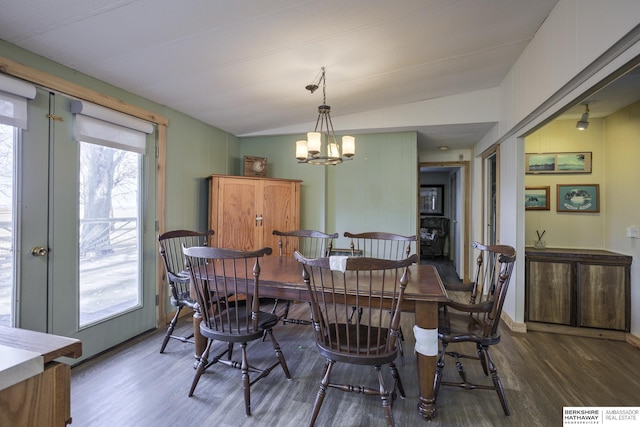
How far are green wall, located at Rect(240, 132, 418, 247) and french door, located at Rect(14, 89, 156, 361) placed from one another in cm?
187

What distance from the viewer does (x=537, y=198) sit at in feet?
11.8

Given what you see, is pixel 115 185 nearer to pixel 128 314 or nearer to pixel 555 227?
pixel 128 314

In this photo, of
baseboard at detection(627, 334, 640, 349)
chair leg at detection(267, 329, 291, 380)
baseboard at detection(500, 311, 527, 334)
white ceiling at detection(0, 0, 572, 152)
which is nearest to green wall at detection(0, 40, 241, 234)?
white ceiling at detection(0, 0, 572, 152)

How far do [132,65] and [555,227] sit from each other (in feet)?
14.8

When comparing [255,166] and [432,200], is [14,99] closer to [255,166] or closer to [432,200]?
[255,166]

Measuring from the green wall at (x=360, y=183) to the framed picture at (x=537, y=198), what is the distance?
1289 mm

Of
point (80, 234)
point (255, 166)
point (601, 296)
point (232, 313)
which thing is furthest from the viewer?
point (255, 166)

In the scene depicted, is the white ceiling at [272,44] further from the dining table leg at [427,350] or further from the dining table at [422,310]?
the dining table leg at [427,350]

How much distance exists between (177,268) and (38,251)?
4.04ft

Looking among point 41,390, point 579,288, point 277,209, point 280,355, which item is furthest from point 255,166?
point 579,288

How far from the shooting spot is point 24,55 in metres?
2.05

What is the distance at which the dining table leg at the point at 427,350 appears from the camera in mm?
1760

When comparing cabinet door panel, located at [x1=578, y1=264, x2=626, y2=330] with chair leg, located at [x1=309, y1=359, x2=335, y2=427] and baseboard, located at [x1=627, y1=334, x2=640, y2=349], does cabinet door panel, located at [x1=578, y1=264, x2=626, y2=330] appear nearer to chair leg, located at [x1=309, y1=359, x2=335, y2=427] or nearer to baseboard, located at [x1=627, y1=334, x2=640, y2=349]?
baseboard, located at [x1=627, y1=334, x2=640, y2=349]

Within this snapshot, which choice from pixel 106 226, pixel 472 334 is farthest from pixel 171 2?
pixel 472 334
